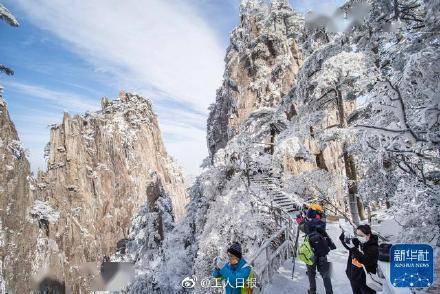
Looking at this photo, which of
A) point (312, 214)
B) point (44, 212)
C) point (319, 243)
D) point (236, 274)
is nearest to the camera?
point (236, 274)

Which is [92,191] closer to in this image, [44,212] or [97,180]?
[97,180]

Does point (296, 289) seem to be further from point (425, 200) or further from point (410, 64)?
point (410, 64)

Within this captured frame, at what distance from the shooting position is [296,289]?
7.24 metres

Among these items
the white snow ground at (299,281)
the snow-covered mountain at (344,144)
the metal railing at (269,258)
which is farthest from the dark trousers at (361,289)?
the white snow ground at (299,281)

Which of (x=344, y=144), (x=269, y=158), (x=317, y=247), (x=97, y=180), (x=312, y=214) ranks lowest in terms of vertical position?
(x=317, y=247)

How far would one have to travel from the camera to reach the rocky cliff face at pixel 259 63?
33875 mm

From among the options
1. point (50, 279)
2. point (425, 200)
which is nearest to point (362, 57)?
point (425, 200)

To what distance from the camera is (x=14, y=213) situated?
25141 millimetres

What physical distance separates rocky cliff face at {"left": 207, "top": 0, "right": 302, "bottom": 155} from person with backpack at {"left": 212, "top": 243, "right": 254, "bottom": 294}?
27.5m

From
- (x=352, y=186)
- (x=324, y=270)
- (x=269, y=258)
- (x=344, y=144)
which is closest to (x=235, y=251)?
(x=324, y=270)

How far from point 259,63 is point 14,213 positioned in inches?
1068

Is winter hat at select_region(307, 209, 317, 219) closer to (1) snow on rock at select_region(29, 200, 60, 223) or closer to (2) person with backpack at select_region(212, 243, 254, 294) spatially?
(2) person with backpack at select_region(212, 243, 254, 294)

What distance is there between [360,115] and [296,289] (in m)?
7.89

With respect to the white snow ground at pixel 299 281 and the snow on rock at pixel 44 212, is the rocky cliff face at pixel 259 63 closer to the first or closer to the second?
the white snow ground at pixel 299 281
